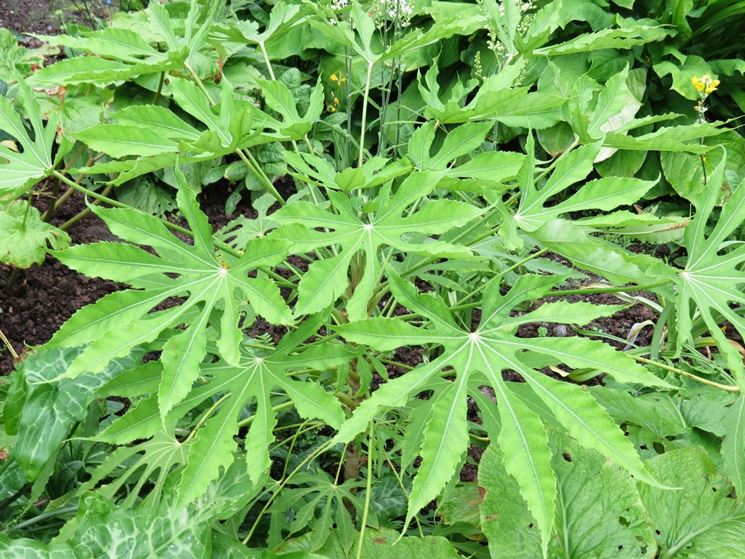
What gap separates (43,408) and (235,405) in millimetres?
463

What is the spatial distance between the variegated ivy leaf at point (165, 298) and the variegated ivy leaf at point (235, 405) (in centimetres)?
8

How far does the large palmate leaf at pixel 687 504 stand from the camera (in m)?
1.14

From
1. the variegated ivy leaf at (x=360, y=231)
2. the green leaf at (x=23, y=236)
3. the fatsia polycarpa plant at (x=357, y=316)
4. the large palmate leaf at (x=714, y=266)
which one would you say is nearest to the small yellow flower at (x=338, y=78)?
the fatsia polycarpa plant at (x=357, y=316)

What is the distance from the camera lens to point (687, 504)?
1.16 m

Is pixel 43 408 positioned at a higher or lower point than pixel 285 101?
lower

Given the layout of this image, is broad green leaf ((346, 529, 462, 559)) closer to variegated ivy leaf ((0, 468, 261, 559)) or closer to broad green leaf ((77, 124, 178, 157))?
variegated ivy leaf ((0, 468, 261, 559))

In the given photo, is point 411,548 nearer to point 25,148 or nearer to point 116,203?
point 116,203

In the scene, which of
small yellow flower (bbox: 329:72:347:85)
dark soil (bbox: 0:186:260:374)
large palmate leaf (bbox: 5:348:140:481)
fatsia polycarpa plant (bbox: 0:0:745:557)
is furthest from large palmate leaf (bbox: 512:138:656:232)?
dark soil (bbox: 0:186:260:374)

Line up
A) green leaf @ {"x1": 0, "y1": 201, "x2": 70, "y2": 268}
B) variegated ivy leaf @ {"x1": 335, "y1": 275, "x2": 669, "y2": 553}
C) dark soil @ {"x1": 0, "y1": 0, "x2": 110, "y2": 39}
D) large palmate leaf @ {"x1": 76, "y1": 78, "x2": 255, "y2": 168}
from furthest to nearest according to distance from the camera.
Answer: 1. dark soil @ {"x1": 0, "y1": 0, "x2": 110, "y2": 39}
2. green leaf @ {"x1": 0, "y1": 201, "x2": 70, "y2": 268}
3. large palmate leaf @ {"x1": 76, "y1": 78, "x2": 255, "y2": 168}
4. variegated ivy leaf @ {"x1": 335, "y1": 275, "x2": 669, "y2": 553}

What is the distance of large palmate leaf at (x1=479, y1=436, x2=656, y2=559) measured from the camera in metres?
1.06

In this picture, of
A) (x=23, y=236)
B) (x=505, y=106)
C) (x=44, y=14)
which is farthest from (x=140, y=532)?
(x=44, y=14)

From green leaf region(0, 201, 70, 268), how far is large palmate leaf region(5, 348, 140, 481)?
80 centimetres

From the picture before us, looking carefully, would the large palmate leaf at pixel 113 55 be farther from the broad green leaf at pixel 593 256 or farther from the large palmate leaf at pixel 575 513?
the large palmate leaf at pixel 575 513

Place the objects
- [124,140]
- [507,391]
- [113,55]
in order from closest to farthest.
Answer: [507,391] → [124,140] → [113,55]
